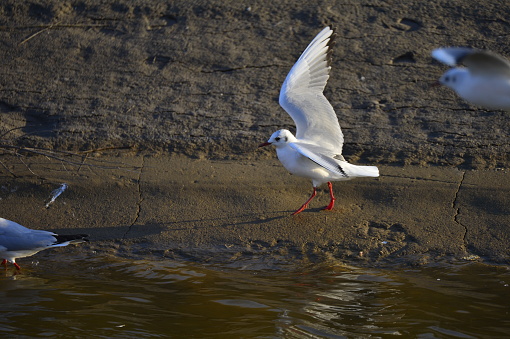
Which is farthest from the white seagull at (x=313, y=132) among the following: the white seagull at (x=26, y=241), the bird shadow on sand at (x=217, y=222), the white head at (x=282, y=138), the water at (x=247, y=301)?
the white seagull at (x=26, y=241)

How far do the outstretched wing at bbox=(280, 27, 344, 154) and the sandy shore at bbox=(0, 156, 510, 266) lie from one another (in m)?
0.54

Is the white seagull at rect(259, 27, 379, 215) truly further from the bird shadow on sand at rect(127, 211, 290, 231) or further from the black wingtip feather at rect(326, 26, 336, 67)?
the bird shadow on sand at rect(127, 211, 290, 231)

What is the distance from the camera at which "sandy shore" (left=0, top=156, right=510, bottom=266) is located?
535 centimetres

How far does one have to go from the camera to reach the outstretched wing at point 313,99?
6035 millimetres

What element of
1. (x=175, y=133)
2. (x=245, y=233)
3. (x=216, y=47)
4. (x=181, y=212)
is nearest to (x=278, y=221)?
(x=245, y=233)

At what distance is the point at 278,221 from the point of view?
5699 mm

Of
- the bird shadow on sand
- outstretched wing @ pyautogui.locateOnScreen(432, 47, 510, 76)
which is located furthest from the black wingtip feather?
outstretched wing @ pyautogui.locateOnScreen(432, 47, 510, 76)

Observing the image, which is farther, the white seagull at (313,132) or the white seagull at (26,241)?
the white seagull at (313,132)

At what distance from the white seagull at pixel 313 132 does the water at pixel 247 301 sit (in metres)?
0.90

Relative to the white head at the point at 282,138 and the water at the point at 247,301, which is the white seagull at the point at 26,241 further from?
the white head at the point at 282,138

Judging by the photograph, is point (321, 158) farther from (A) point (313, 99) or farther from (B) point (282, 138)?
(A) point (313, 99)

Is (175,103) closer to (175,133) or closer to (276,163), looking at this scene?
(175,133)

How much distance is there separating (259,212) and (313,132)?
35.6 inches

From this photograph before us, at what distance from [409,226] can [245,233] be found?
1390mm
